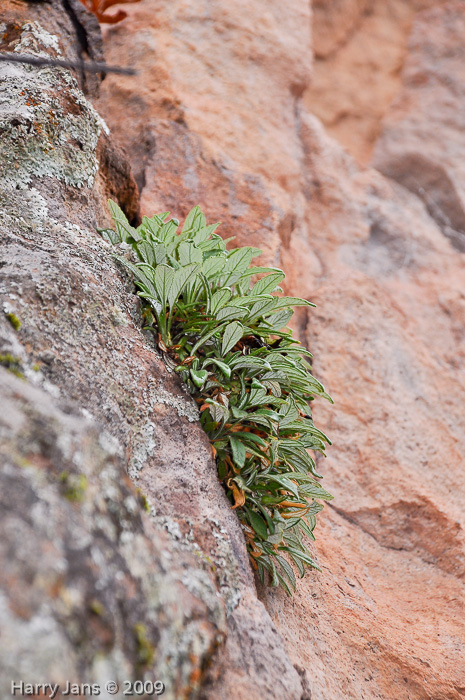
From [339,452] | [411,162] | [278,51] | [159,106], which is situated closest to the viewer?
[339,452]

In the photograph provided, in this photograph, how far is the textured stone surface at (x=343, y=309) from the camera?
2.49 meters

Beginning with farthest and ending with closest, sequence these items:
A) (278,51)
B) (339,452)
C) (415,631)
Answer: (278,51), (339,452), (415,631)

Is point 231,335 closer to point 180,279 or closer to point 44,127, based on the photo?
point 180,279

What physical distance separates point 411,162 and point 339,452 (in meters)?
3.85

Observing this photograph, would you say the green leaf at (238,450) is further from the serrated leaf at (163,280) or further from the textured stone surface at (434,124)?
the textured stone surface at (434,124)

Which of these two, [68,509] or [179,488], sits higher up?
[68,509]

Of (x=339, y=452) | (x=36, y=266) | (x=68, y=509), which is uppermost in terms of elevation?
(x=68, y=509)

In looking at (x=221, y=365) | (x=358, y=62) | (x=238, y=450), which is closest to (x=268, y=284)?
(x=221, y=365)

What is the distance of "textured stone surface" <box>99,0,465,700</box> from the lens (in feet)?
8.16

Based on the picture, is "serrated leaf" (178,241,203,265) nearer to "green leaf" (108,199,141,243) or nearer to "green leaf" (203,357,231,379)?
"green leaf" (108,199,141,243)

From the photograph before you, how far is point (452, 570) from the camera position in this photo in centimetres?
319

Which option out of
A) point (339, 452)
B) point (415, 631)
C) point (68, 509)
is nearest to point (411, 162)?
point (339, 452)

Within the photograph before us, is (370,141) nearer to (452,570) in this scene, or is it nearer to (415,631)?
(452,570)

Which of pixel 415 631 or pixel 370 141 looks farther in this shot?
pixel 370 141
